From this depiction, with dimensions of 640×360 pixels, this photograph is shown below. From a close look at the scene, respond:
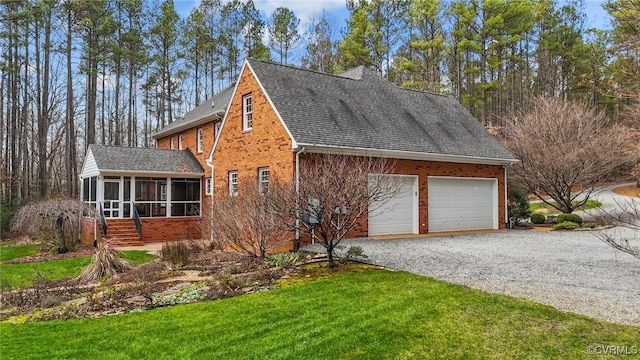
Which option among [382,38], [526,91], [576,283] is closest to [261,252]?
[576,283]

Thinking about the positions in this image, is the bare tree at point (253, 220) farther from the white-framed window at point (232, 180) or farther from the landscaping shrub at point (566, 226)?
the landscaping shrub at point (566, 226)

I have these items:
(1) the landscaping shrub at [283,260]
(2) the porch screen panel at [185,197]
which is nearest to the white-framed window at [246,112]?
(1) the landscaping shrub at [283,260]

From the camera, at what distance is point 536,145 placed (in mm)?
19828

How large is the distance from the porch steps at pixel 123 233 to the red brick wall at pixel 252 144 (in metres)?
4.34

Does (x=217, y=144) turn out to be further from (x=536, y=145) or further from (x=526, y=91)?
(x=526, y=91)

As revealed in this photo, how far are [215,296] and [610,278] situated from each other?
7.22 meters

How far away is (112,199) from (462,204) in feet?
50.7

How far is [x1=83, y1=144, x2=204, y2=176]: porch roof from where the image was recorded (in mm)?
18141

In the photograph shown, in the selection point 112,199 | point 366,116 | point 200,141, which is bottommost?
point 112,199

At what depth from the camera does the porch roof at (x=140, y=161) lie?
18.1 meters

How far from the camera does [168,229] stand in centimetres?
1886

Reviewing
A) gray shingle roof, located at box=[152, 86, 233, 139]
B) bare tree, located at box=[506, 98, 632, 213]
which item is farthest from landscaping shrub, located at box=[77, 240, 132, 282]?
bare tree, located at box=[506, 98, 632, 213]

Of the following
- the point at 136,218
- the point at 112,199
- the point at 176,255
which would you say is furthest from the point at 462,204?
the point at 112,199

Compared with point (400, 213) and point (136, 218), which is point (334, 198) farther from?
point (136, 218)
